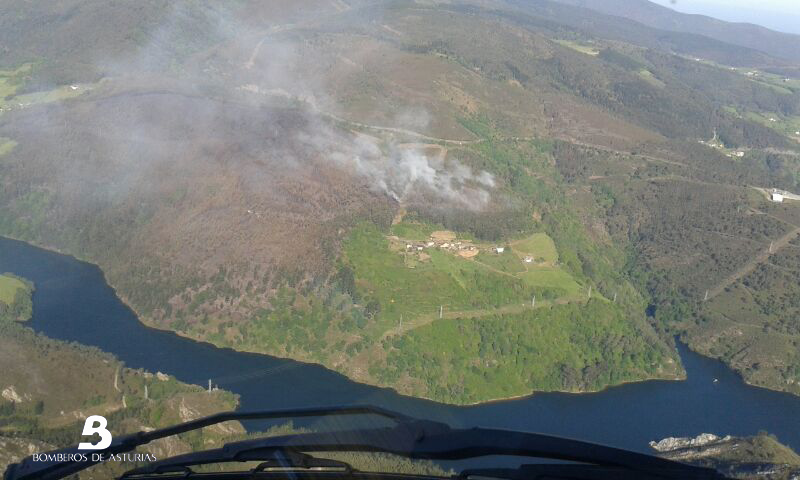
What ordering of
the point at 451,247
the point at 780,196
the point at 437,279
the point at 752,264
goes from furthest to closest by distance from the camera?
the point at 780,196, the point at 752,264, the point at 451,247, the point at 437,279

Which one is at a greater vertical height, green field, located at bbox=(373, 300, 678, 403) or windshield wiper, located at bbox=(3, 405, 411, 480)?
windshield wiper, located at bbox=(3, 405, 411, 480)

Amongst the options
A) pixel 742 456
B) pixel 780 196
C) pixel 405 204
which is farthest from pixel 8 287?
pixel 780 196

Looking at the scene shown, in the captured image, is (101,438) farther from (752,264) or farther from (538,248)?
(752,264)

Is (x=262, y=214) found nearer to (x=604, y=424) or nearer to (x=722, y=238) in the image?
(x=604, y=424)

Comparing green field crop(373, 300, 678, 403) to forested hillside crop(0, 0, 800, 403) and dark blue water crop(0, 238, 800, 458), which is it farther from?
dark blue water crop(0, 238, 800, 458)

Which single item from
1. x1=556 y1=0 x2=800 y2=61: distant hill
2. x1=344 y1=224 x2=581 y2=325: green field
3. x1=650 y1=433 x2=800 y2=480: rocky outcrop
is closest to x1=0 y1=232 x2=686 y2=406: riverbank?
x1=344 y1=224 x2=581 y2=325: green field

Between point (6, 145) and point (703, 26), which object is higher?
point (703, 26)

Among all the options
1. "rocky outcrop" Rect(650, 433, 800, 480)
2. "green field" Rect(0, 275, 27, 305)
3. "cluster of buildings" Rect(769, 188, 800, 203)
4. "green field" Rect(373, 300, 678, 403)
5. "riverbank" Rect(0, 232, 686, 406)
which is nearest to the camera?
"rocky outcrop" Rect(650, 433, 800, 480)

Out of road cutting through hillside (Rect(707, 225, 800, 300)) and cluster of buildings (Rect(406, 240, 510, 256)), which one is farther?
road cutting through hillside (Rect(707, 225, 800, 300))

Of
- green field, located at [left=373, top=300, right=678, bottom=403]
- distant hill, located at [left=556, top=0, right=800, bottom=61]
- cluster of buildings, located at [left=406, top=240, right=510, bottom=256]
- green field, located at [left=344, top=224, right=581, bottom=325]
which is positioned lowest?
green field, located at [left=373, top=300, right=678, bottom=403]
